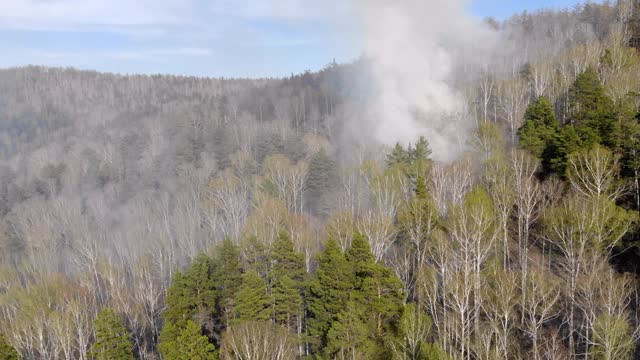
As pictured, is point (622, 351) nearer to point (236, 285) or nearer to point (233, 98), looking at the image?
point (236, 285)

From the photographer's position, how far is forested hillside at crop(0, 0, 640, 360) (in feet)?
85.6

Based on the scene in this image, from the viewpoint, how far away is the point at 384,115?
7356cm

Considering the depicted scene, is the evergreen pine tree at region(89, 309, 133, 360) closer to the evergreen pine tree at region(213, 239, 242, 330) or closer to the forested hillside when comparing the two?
the forested hillside

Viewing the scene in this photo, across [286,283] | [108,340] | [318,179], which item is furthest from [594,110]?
[108,340]

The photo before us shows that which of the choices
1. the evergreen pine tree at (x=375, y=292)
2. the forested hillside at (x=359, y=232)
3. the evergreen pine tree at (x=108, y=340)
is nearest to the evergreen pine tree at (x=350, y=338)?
A: the forested hillside at (x=359, y=232)

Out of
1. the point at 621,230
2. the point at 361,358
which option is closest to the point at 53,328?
the point at 361,358

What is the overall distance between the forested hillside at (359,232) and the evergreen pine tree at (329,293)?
0.11m

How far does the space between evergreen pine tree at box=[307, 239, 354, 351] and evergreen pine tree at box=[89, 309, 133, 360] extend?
1166 centimetres

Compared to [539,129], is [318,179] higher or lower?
lower

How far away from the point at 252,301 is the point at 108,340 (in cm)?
907

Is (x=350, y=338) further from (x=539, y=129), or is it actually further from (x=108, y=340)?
(x=539, y=129)

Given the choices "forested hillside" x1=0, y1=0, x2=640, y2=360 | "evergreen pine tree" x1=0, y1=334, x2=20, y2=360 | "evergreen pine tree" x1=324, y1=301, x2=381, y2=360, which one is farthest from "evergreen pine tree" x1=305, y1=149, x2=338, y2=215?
"evergreen pine tree" x1=0, y1=334, x2=20, y2=360

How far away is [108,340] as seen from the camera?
2956 centimetres

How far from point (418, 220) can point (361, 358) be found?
12.1 m
